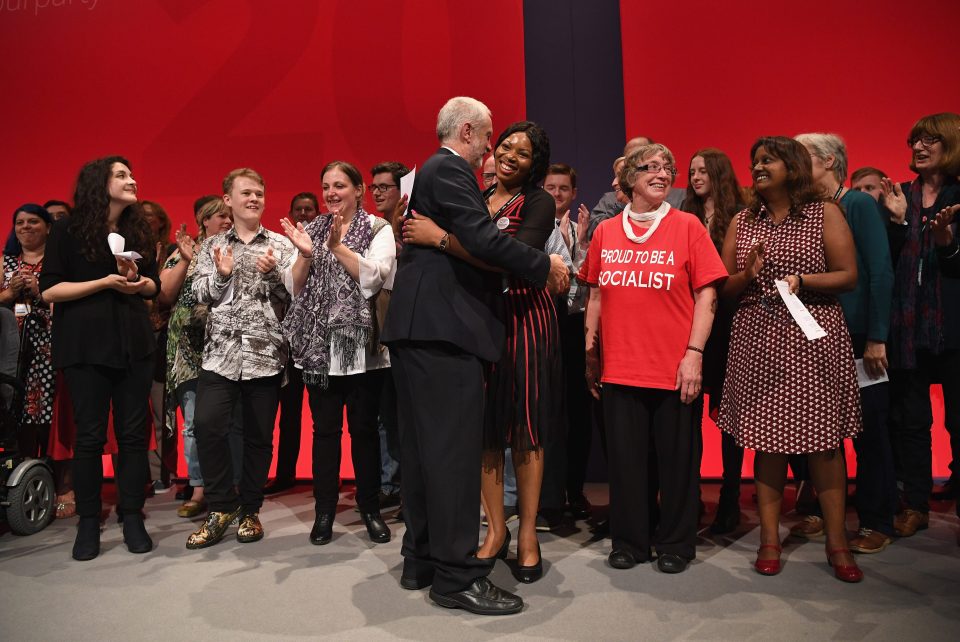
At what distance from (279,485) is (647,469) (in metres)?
2.44

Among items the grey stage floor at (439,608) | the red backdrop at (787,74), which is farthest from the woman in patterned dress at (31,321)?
the red backdrop at (787,74)

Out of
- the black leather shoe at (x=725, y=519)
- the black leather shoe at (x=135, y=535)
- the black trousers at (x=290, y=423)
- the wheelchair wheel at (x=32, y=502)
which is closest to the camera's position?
the black leather shoe at (x=135, y=535)

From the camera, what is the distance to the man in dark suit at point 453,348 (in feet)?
7.95

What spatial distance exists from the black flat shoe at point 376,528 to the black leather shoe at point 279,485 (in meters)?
1.21

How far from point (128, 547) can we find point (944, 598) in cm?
318

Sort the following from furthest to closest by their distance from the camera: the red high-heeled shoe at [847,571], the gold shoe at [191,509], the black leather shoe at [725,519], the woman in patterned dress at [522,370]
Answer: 1. the gold shoe at [191,509]
2. the black leather shoe at [725,519]
3. the woman in patterned dress at [522,370]
4. the red high-heeled shoe at [847,571]

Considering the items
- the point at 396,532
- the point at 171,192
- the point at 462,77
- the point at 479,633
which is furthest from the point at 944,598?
the point at 171,192

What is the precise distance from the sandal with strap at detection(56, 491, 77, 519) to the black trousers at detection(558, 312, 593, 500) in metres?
2.61

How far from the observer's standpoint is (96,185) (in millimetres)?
3244

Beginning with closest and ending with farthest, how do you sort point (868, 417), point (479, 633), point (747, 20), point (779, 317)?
point (479, 633) → point (779, 317) → point (868, 417) → point (747, 20)

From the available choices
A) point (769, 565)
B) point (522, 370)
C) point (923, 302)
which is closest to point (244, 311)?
point (522, 370)

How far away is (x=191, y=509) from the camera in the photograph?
3.90m

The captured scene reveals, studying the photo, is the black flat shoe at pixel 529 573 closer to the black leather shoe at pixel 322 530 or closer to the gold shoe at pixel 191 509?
the black leather shoe at pixel 322 530

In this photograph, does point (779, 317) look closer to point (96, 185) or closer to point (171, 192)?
point (96, 185)
